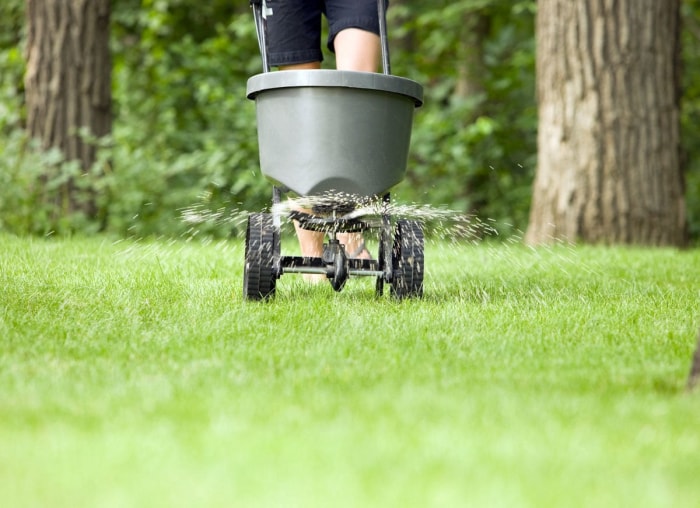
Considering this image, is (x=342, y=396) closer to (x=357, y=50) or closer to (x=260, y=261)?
(x=260, y=261)

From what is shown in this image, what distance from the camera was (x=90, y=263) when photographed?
13.8 feet

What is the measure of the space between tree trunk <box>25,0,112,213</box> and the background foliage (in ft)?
1.51

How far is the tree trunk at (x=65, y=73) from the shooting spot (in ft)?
22.3

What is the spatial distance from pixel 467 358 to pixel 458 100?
22.1 feet

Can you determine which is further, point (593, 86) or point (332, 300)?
point (593, 86)

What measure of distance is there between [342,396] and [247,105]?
726 cm

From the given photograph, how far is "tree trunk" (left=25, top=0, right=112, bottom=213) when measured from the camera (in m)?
6.80

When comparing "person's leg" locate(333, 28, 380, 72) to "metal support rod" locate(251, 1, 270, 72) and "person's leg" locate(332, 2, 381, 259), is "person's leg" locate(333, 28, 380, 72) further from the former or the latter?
"metal support rod" locate(251, 1, 270, 72)

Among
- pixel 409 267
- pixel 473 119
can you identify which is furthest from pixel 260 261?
pixel 473 119

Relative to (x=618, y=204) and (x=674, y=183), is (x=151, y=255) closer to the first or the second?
(x=618, y=204)

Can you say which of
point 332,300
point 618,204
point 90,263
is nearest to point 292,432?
point 332,300

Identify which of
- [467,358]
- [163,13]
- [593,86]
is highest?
[163,13]

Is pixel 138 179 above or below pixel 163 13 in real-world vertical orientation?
below

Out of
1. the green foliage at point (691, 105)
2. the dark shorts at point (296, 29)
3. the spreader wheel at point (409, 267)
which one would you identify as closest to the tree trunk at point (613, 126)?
the dark shorts at point (296, 29)
